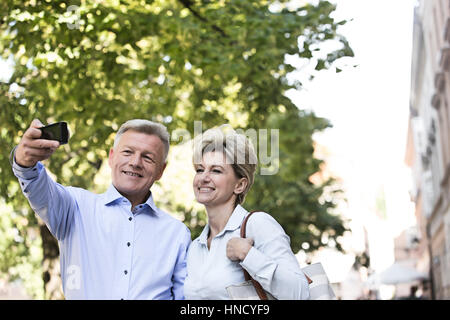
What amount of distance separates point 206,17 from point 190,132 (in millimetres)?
2957

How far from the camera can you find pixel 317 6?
923 centimetres

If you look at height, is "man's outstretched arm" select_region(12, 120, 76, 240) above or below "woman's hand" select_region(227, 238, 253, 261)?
above

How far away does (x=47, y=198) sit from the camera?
2863mm

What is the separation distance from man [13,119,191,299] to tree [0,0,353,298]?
5248 mm

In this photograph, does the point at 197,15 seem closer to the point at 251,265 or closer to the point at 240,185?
the point at 240,185

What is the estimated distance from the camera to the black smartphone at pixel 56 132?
255 cm

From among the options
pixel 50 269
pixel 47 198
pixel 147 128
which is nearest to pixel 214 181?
pixel 147 128

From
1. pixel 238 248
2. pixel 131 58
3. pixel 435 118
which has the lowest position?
→ pixel 238 248

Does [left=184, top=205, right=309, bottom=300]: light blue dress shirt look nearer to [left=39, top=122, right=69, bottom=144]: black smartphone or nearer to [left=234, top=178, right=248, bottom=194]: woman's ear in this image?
[left=234, top=178, right=248, bottom=194]: woman's ear

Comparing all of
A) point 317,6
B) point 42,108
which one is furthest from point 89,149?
point 317,6

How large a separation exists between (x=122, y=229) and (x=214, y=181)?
1.49 feet

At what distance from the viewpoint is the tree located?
869 centimetres

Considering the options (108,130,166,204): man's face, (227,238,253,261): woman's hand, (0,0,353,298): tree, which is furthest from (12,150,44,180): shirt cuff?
(0,0,353,298): tree
